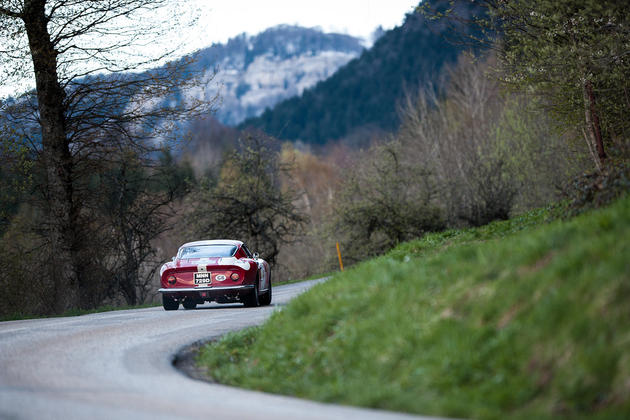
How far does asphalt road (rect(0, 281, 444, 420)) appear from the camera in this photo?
229 inches

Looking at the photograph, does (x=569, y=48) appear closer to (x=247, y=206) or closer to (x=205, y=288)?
(x=205, y=288)

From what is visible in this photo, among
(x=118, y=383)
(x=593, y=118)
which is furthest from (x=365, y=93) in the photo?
(x=118, y=383)

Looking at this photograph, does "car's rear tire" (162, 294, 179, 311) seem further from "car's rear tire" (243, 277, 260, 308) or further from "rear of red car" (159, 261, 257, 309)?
"car's rear tire" (243, 277, 260, 308)

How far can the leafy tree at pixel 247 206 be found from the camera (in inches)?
1494

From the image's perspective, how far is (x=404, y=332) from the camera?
6734 mm

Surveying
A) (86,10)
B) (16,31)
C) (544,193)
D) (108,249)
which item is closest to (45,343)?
(16,31)

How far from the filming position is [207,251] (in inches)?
674

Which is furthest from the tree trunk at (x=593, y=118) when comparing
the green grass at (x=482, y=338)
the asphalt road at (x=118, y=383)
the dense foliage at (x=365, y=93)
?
the dense foliage at (x=365, y=93)

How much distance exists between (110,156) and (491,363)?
67.8 feet

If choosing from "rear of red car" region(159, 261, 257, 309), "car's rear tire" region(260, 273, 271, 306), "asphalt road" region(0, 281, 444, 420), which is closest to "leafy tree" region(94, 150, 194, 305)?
"car's rear tire" region(260, 273, 271, 306)

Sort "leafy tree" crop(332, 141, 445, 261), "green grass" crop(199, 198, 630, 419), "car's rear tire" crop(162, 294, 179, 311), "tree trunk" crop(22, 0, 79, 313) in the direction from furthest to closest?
"leafy tree" crop(332, 141, 445, 261) → "tree trunk" crop(22, 0, 79, 313) → "car's rear tire" crop(162, 294, 179, 311) → "green grass" crop(199, 198, 630, 419)

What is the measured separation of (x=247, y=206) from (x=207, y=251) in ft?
70.2

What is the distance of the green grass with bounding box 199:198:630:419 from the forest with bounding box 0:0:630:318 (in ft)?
12.8

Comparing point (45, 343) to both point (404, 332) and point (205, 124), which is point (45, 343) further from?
point (205, 124)
